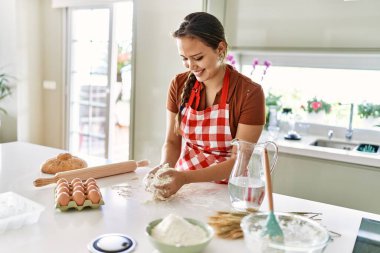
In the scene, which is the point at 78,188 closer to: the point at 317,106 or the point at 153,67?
the point at 153,67

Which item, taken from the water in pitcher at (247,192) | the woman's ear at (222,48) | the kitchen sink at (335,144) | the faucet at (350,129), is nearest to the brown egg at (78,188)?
the water in pitcher at (247,192)

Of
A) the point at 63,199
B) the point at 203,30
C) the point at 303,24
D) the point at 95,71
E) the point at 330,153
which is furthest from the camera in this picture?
the point at 95,71

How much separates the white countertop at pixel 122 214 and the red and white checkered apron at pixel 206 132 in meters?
0.13

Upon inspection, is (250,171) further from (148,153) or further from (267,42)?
(148,153)

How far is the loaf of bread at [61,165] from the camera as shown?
1453 mm

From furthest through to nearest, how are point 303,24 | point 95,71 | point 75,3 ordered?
1. point 95,71
2. point 75,3
3. point 303,24

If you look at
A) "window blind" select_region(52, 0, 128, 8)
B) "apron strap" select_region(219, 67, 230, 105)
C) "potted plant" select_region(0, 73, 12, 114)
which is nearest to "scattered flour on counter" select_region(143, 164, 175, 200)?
"apron strap" select_region(219, 67, 230, 105)

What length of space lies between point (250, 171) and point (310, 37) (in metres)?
1.51

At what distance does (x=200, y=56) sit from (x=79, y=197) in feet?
2.06

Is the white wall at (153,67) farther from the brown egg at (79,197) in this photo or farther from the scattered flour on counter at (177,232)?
the scattered flour on counter at (177,232)

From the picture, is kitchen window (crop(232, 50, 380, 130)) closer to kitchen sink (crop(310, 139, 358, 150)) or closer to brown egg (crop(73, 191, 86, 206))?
kitchen sink (crop(310, 139, 358, 150))

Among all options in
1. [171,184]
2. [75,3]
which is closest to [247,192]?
[171,184]

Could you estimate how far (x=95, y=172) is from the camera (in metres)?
1.40

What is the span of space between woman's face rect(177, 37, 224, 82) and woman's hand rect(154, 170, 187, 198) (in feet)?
1.31
